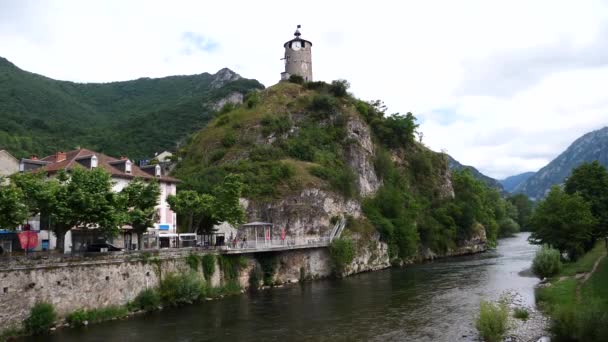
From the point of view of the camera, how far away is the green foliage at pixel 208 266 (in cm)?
4675

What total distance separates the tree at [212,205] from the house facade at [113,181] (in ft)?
7.69

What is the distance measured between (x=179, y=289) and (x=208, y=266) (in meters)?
5.46

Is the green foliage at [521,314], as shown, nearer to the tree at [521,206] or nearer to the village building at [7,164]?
the village building at [7,164]

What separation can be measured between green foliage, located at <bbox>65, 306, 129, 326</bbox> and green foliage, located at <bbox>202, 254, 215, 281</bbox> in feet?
31.4

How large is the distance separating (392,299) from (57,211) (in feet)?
92.2

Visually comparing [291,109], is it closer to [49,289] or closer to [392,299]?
[392,299]

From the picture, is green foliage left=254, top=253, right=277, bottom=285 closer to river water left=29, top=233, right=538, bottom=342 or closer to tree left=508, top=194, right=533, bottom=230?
river water left=29, top=233, right=538, bottom=342

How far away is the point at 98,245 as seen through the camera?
1714 inches

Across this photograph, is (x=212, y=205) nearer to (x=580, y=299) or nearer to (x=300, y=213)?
(x=300, y=213)

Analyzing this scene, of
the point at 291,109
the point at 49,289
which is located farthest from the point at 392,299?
the point at 291,109

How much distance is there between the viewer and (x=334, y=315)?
37281 millimetres

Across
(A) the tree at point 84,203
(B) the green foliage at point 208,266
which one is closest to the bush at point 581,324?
(B) the green foliage at point 208,266

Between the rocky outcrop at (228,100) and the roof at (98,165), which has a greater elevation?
the rocky outcrop at (228,100)

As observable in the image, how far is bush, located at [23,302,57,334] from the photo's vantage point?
104 feet
